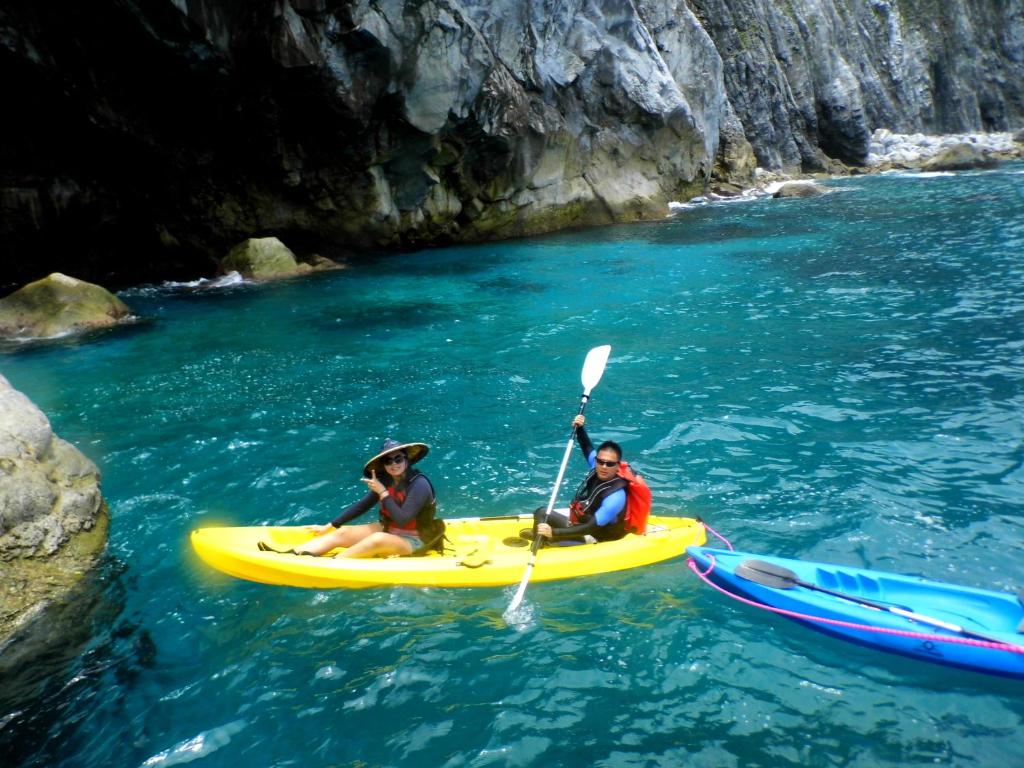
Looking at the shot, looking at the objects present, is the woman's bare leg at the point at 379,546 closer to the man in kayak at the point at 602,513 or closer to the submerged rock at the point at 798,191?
the man in kayak at the point at 602,513

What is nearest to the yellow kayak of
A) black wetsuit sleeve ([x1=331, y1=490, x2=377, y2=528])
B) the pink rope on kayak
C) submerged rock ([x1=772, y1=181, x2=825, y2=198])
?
black wetsuit sleeve ([x1=331, y1=490, x2=377, y2=528])

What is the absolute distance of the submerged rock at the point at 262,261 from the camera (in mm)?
19241

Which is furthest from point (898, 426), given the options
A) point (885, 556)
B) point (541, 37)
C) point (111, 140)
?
point (541, 37)

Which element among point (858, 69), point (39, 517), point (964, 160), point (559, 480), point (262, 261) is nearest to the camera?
point (39, 517)

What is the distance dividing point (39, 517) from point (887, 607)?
5.69 metres

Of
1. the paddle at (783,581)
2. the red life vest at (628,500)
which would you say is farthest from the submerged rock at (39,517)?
the paddle at (783,581)

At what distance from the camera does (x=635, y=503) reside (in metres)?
5.77

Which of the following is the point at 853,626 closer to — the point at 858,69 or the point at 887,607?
the point at 887,607

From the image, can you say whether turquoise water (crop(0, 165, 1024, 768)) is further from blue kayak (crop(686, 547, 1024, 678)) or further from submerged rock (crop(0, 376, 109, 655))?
submerged rock (crop(0, 376, 109, 655))

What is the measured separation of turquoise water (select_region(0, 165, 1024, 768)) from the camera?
398 cm

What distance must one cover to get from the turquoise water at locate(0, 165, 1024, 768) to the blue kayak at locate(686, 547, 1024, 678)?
183 millimetres

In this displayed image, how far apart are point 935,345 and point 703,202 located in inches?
863

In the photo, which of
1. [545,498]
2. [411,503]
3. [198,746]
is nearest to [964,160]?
[545,498]

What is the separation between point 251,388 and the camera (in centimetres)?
1026
